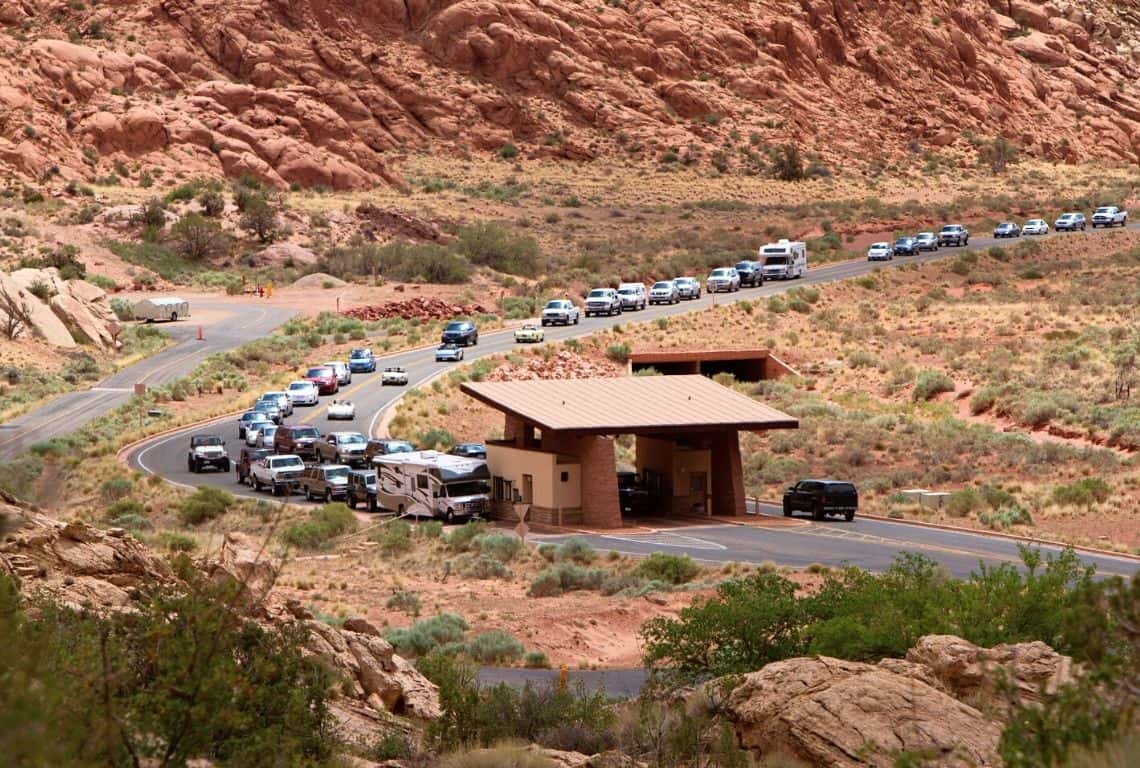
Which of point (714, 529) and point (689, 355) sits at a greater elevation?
point (689, 355)

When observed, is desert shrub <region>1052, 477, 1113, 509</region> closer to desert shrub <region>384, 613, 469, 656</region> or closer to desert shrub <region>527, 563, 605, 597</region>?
desert shrub <region>527, 563, 605, 597</region>

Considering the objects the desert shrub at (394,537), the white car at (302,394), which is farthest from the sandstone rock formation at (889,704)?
the white car at (302,394)

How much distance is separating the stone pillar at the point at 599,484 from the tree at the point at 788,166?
295 feet

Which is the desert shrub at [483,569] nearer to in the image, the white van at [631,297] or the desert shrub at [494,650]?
the desert shrub at [494,650]

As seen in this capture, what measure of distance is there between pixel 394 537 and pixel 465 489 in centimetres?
466

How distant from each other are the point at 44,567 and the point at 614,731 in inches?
280

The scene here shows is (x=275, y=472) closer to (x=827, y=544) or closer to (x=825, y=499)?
(x=825, y=499)

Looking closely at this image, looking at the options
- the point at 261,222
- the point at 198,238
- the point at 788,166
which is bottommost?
the point at 198,238

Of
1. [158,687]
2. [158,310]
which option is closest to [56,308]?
[158,310]

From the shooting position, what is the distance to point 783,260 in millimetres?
97812

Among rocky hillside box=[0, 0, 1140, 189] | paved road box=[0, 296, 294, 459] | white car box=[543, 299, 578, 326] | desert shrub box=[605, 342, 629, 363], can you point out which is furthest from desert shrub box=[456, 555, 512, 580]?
rocky hillside box=[0, 0, 1140, 189]

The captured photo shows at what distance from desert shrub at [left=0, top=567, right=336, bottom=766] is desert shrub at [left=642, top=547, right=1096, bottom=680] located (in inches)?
286

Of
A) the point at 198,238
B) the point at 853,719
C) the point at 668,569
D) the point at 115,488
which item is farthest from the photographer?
the point at 198,238

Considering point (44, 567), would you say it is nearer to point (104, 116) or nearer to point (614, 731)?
point (614, 731)
